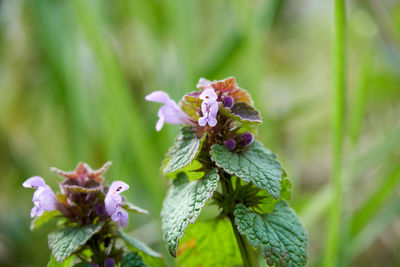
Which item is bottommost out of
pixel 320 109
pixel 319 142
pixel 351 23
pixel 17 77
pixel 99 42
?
pixel 319 142

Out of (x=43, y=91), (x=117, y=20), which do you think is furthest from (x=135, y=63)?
(x=43, y=91)

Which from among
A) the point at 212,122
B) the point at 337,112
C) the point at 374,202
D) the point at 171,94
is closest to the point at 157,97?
the point at 212,122

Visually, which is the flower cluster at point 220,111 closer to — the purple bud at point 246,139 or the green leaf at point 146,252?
the purple bud at point 246,139

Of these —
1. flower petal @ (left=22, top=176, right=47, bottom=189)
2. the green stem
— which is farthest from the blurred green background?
flower petal @ (left=22, top=176, right=47, bottom=189)

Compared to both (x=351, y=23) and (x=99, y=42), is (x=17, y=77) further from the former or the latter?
(x=351, y=23)

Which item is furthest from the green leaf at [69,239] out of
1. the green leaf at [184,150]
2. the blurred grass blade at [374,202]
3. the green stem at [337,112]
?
the blurred grass blade at [374,202]

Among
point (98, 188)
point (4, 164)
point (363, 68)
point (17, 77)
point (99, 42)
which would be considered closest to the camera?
point (98, 188)
